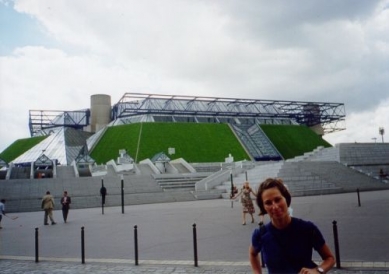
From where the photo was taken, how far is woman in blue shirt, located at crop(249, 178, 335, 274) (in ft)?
10.1

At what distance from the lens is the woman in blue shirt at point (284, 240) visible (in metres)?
3.07

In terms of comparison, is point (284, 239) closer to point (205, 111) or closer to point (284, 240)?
point (284, 240)

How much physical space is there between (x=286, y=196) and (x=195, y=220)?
47.9 ft

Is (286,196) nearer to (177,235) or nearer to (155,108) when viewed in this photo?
(177,235)

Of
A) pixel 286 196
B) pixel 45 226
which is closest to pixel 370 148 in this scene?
pixel 45 226

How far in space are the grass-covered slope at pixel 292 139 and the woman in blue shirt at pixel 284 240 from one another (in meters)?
66.4

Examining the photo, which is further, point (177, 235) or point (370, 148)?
point (370, 148)

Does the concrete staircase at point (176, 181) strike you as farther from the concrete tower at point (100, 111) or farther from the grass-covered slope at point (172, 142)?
the concrete tower at point (100, 111)

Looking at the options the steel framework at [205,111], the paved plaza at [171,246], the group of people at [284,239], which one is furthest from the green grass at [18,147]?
the group of people at [284,239]

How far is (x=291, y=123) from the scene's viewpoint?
88875 millimetres

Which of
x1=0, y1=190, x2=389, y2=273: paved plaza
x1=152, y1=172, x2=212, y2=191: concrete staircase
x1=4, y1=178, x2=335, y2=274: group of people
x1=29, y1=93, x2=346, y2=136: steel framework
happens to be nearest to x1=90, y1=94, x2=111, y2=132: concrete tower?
x1=29, y1=93, x2=346, y2=136: steel framework

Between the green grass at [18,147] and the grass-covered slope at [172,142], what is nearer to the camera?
the grass-covered slope at [172,142]

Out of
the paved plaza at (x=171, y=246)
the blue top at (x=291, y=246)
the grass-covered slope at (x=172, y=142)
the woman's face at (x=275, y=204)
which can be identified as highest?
the grass-covered slope at (x=172, y=142)

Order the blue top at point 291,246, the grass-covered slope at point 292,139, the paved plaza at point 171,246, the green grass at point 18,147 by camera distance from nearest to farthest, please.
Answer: the blue top at point 291,246, the paved plaza at point 171,246, the grass-covered slope at point 292,139, the green grass at point 18,147
